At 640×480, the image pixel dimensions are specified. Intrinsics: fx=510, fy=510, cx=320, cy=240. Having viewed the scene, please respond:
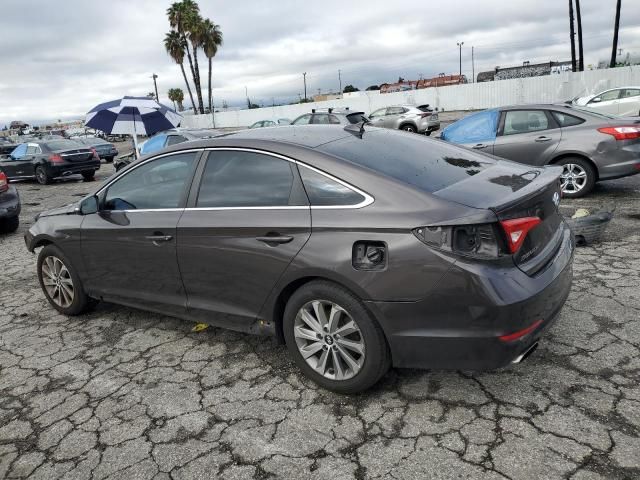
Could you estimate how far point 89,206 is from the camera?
13.6 feet

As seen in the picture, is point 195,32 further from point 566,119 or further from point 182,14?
point 566,119

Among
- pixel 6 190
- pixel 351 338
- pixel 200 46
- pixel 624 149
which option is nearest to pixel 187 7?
pixel 200 46

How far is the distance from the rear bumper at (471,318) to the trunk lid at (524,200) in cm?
13

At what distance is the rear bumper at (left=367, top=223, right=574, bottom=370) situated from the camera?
2.43m

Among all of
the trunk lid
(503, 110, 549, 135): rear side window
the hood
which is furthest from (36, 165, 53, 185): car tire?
the trunk lid

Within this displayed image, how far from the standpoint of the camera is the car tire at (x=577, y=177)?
23.1 feet

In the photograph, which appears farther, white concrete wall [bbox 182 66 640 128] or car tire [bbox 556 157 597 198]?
white concrete wall [bbox 182 66 640 128]

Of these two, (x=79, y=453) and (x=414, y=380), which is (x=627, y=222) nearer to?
(x=414, y=380)

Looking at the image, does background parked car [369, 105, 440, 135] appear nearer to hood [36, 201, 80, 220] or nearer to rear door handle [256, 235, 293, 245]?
hood [36, 201, 80, 220]

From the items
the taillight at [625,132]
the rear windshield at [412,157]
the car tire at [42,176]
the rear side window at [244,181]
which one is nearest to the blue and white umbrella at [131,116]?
the car tire at [42,176]

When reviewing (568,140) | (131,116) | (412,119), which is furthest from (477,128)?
(412,119)

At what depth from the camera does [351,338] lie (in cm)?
285

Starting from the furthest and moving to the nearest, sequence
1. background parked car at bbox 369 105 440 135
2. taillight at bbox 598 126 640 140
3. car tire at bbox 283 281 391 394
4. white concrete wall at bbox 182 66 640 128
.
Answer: white concrete wall at bbox 182 66 640 128, background parked car at bbox 369 105 440 135, taillight at bbox 598 126 640 140, car tire at bbox 283 281 391 394

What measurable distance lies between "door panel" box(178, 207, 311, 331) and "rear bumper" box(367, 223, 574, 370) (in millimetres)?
643
